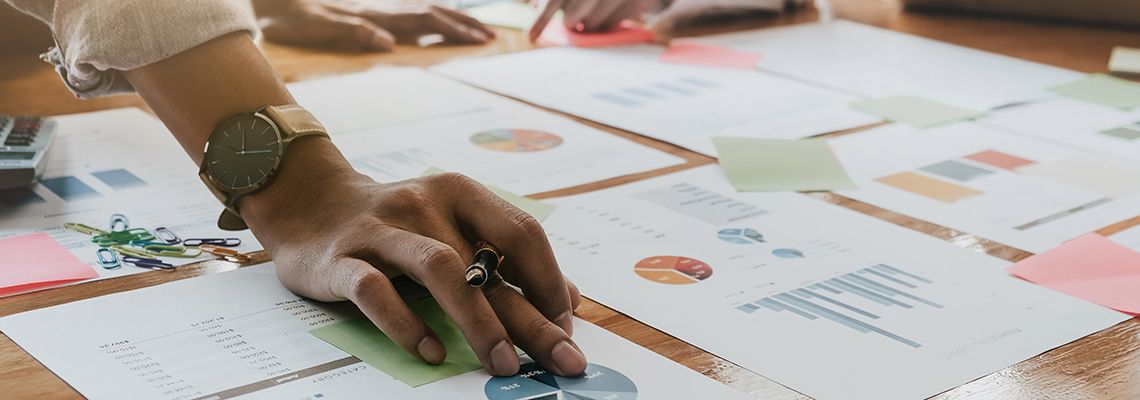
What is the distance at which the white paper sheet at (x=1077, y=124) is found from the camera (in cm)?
126

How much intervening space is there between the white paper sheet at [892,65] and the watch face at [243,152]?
788 millimetres

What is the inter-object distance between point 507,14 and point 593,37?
20 cm

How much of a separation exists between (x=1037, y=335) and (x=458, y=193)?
1.21 feet

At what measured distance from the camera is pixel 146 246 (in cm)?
90

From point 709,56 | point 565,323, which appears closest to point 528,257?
point 565,323

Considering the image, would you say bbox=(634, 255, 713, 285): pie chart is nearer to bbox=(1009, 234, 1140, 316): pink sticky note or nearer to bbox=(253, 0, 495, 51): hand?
bbox=(1009, 234, 1140, 316): pink sticky note

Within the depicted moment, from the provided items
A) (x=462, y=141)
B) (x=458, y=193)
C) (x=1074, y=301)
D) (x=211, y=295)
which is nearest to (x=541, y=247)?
(x=458, y=193)

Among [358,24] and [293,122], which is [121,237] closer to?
[293,122]

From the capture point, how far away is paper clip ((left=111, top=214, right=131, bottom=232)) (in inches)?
36.7

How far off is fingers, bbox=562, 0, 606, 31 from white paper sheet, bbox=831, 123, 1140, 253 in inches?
20.7

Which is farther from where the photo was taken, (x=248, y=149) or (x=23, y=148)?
(x=23, y=148)

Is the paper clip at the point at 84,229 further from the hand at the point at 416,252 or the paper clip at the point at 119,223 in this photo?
the hand at the point at 416,252

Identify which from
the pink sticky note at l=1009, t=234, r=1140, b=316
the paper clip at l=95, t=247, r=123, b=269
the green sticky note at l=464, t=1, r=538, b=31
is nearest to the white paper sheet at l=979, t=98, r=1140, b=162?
the pink sticky note at l=1009, t=234, r=1140, b=316

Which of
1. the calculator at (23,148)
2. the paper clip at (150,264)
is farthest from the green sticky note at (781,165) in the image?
Answer: the calculator at (23,148)
